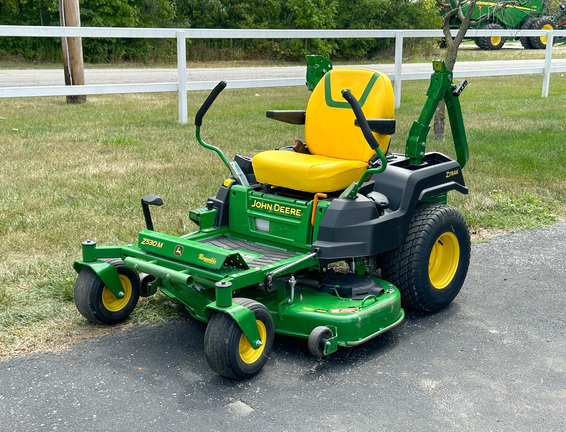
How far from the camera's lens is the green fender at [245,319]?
10.8 ft

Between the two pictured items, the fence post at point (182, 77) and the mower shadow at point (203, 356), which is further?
Answer: the fence post at point (182, 77)

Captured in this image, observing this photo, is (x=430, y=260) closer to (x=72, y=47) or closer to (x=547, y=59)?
(x=72, y=47)

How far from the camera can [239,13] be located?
1131 inches

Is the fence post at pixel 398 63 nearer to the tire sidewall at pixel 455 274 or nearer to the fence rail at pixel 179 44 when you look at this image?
the fence rail at pixel 179 44

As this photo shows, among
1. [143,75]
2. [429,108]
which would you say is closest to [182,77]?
[429,108]

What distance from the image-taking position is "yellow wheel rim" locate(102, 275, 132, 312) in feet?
13.2

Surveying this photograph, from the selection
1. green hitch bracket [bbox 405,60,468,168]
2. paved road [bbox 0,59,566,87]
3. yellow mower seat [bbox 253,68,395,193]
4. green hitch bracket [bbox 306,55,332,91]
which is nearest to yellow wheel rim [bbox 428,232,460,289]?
green hitch bracket [bbox 405,60,468,168]

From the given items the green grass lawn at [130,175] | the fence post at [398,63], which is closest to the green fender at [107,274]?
the green grass lawn at [130,175]

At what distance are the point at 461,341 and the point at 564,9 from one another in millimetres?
27830

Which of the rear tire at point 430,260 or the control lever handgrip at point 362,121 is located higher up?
the control lever handgrip at point 362,121

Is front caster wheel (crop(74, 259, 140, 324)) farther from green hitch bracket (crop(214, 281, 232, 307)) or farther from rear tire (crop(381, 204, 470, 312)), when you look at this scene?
rear tire (crop(381, 204, 470, 312))

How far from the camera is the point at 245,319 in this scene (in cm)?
332

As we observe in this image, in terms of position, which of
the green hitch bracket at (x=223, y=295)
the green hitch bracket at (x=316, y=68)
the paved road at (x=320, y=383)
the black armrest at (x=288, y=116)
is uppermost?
the green hitch bracket at (x=316, y=68)

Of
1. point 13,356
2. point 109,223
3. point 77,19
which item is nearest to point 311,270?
point 13,356
